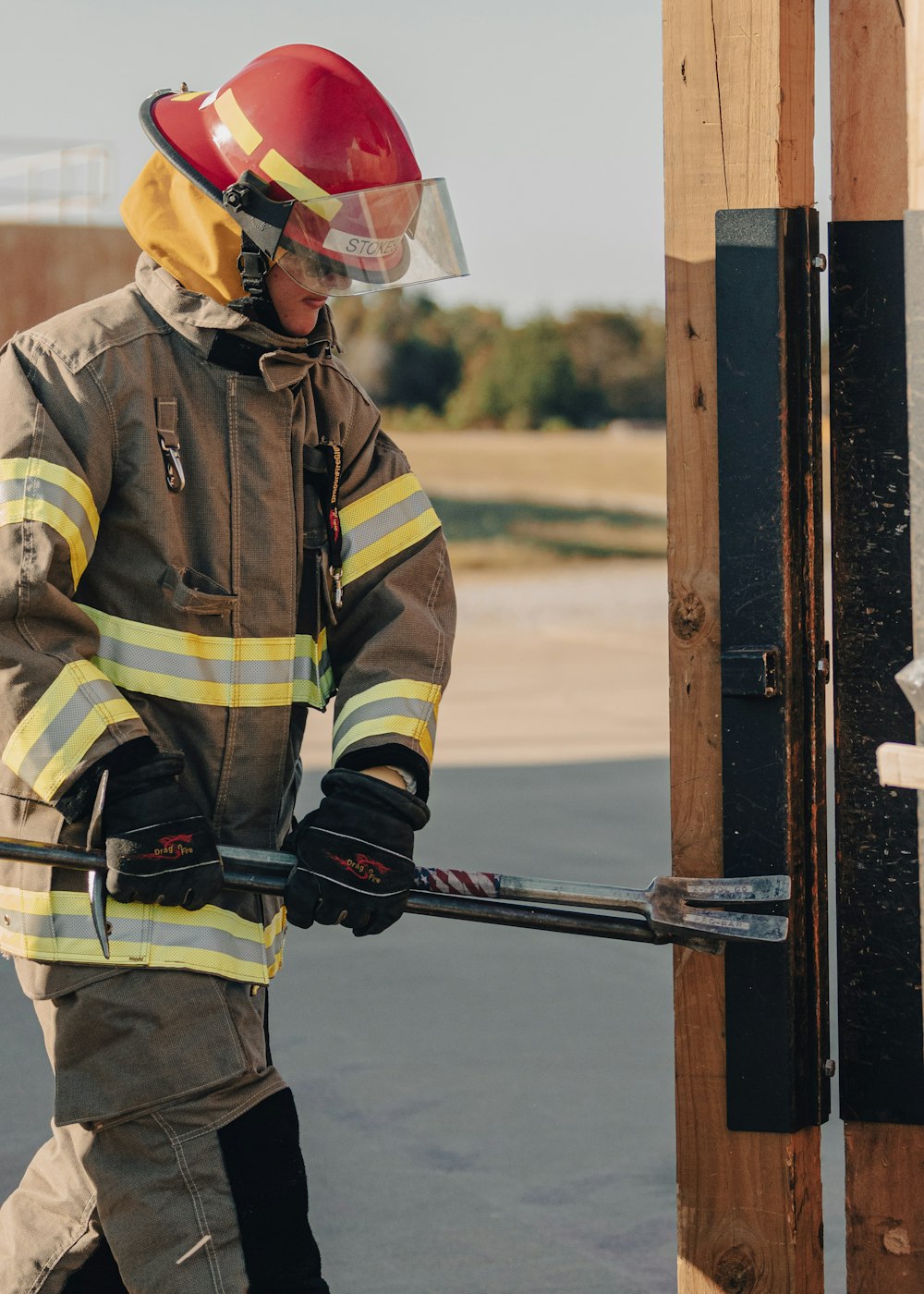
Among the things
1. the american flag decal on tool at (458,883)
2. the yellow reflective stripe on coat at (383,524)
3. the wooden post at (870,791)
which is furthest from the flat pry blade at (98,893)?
the wooden post at (870,791)

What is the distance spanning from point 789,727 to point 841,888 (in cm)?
26

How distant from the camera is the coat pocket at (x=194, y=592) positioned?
2.39 meters

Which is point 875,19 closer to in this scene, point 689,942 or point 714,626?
point 714,626

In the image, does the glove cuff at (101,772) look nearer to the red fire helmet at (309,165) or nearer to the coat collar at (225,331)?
the coat collar at (225,331)

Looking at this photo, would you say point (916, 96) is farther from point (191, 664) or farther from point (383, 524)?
point (191, 664)

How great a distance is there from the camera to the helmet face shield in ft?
7.94

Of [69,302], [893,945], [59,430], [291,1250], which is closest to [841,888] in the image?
[893,945]

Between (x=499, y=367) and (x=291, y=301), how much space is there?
4629cm

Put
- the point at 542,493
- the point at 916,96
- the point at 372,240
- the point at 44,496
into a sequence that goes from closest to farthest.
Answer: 1. the point at 916,96
2. the point at 44,496
3. the point at 372,240
4. the point at 542,493

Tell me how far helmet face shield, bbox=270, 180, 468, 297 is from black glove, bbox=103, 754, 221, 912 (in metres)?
0.72

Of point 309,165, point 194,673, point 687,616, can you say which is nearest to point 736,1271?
point 687,616

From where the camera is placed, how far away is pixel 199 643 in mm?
2441

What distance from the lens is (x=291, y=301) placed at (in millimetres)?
2463

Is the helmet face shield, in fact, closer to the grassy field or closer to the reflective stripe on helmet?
the reflective stripe on helmet
